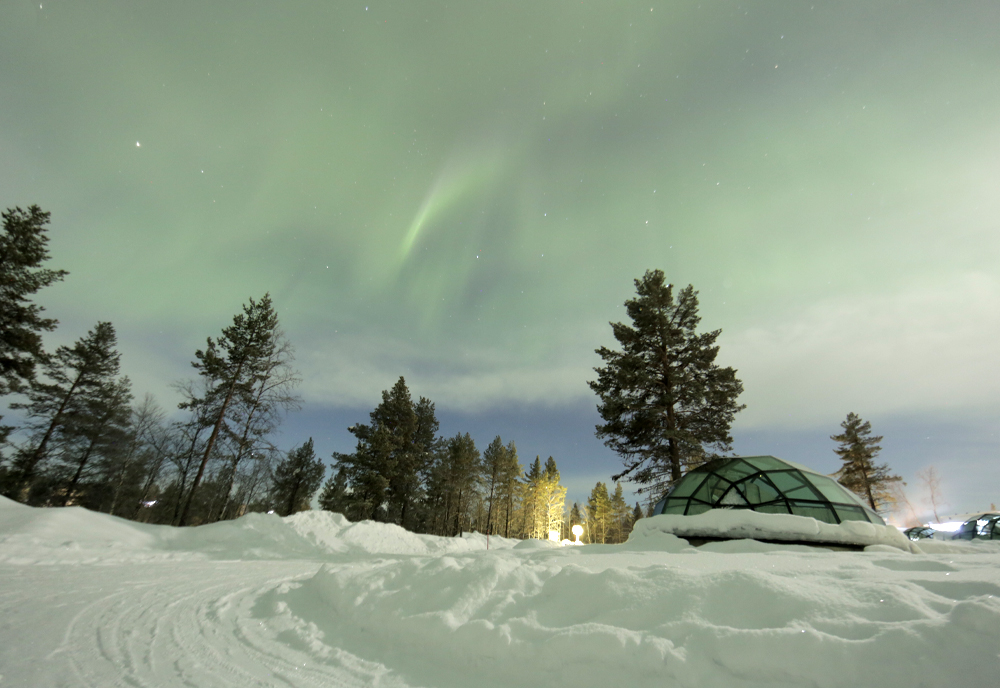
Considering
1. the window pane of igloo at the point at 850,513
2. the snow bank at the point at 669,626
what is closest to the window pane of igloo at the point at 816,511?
the window pane of igloo at the point at 850,513

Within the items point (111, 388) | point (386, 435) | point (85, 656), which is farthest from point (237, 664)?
point (111, 388)

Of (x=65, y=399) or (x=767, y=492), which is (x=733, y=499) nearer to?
(x=767, y=492)

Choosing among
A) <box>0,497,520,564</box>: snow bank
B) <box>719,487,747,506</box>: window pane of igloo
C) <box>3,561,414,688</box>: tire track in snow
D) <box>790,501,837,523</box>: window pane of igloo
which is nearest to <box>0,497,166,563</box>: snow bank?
<box>0,497,520,564</box>: snow bank

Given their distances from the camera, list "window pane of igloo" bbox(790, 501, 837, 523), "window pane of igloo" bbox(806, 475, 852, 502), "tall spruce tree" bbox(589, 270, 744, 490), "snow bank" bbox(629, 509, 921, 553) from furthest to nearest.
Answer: "tall spruce tree" bbox(589, 270, 744, 490) → "window pane of igloo" bbox(806, 475, 852, 502) → "window pane of igloo" bbox(790, 501, 837, 523) → "snow bank" bbox(629, 509, 921, 553)

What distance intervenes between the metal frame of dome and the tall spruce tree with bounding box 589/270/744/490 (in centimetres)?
377

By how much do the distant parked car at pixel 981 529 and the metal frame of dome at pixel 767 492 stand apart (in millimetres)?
13220

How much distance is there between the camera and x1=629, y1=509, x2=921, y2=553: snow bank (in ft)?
24.4

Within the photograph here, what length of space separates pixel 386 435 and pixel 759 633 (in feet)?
81.2

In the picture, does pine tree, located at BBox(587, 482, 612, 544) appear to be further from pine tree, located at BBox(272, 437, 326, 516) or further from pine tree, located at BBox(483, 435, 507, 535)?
pine tree, located at BBox(272, 437, 326, 516)

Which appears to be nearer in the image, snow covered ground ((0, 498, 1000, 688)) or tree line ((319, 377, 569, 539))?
snow covered ground ((0, 498, 1000, 688))

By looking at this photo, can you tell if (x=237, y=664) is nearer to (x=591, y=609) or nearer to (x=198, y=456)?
(x=591, y=609)

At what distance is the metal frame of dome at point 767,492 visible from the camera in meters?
9.15

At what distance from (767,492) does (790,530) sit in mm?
2484

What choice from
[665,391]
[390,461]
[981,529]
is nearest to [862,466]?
[981,529]
